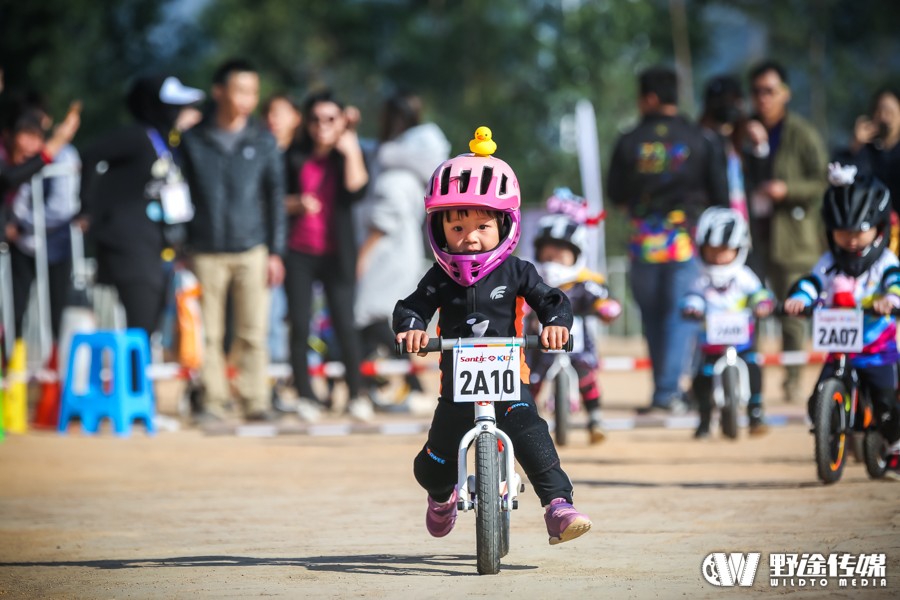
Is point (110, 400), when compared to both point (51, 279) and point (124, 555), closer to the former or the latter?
point (51, 279)

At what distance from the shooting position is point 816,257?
46.3ft

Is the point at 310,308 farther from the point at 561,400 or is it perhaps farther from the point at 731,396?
the point at 731,396

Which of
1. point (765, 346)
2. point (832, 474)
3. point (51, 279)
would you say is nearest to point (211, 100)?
point (51, 279)

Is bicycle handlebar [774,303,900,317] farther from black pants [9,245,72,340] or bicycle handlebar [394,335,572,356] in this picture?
black pants [9,245,72,340]

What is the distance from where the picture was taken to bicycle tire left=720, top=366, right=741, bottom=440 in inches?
436

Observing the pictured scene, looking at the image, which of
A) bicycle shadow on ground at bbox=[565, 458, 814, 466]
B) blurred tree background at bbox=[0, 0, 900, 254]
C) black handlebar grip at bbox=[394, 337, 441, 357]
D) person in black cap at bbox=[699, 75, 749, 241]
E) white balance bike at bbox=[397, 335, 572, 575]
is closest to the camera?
white balance bike at bbox=[397, 335, 572, 575]

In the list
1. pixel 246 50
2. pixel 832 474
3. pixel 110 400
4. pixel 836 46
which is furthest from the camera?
pixel 836 46

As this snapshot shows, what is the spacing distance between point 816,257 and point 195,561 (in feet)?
27.8

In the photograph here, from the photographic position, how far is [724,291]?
1141 centimetres

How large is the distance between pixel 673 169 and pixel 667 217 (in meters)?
0.38

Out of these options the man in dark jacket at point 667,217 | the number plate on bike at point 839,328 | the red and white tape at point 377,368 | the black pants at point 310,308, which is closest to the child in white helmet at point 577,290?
the man in dark jacket at point 667,217

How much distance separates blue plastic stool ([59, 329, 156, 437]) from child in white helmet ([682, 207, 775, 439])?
4283 mm

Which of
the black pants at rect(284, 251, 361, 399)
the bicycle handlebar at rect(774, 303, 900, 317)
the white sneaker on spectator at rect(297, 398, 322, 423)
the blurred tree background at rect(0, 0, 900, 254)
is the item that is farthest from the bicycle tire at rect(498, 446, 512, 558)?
the blurred tree background at rect(0, 0, 900, 254)

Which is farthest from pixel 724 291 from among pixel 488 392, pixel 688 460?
pixel 488 392
